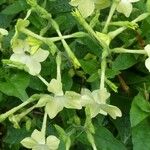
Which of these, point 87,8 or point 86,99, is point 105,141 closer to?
point 86,99

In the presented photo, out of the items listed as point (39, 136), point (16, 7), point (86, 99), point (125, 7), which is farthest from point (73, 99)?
point (16, 7)

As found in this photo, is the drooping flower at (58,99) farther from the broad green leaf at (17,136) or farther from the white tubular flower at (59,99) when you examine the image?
the broad green leaf at (17,136)

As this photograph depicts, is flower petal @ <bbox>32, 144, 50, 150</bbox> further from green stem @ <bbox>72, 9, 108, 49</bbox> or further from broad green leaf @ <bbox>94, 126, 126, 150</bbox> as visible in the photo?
green stem @ <bbox>72, 9, 108, 49</bbox>

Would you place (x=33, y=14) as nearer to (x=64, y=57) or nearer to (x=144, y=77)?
(x=64, y=57)

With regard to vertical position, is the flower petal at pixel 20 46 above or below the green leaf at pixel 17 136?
above

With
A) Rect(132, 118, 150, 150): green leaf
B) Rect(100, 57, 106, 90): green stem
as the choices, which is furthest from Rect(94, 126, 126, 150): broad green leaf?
Rect(100, 57, 106, 90): green stem

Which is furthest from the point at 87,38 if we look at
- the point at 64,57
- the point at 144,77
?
the point at 144,77

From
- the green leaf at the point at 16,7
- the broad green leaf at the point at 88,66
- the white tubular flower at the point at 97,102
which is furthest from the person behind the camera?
the green leaf at the point at 16,7

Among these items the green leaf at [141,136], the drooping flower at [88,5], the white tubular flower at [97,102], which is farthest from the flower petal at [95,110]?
the drooping flower at [88,5]
